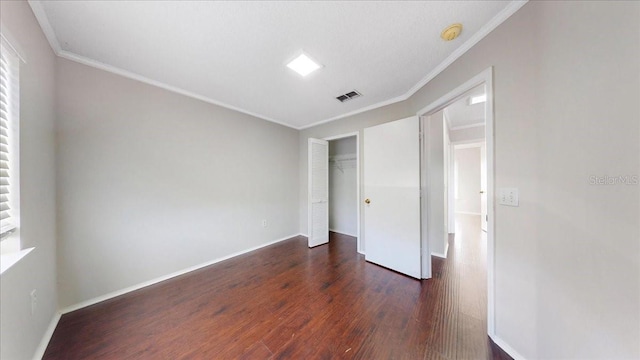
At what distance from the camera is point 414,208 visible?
233 cm

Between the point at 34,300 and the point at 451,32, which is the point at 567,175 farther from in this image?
the point at 34,300

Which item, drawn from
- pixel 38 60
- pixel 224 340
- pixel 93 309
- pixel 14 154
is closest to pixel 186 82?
pixel 38 60

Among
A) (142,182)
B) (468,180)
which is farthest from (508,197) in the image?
(468,180)

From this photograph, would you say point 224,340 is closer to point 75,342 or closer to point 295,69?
point 75,342

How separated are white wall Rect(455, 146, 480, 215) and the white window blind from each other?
28.9 feet

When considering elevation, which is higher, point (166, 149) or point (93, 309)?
point (166, 149)

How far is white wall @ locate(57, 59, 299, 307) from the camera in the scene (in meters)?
1.74

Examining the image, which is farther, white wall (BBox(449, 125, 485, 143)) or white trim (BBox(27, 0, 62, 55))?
white wall (BBox(449, 125, 485, 143))

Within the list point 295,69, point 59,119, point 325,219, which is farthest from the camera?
point 325,219

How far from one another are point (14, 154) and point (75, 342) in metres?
1.41

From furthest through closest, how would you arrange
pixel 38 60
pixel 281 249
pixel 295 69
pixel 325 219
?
pixel 325 219, pixel 281 249, pixel 295 69, pixel 38 60

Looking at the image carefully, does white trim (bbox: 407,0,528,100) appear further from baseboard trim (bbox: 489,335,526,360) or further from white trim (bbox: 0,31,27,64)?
white trim (bbox: 0,31,27,64)

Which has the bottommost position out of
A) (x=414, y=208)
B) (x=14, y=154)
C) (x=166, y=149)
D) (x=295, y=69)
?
(x=414, y=208)

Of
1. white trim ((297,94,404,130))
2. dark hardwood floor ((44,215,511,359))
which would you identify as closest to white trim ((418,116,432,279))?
dark hardwood floor ((44,215,511,359))
